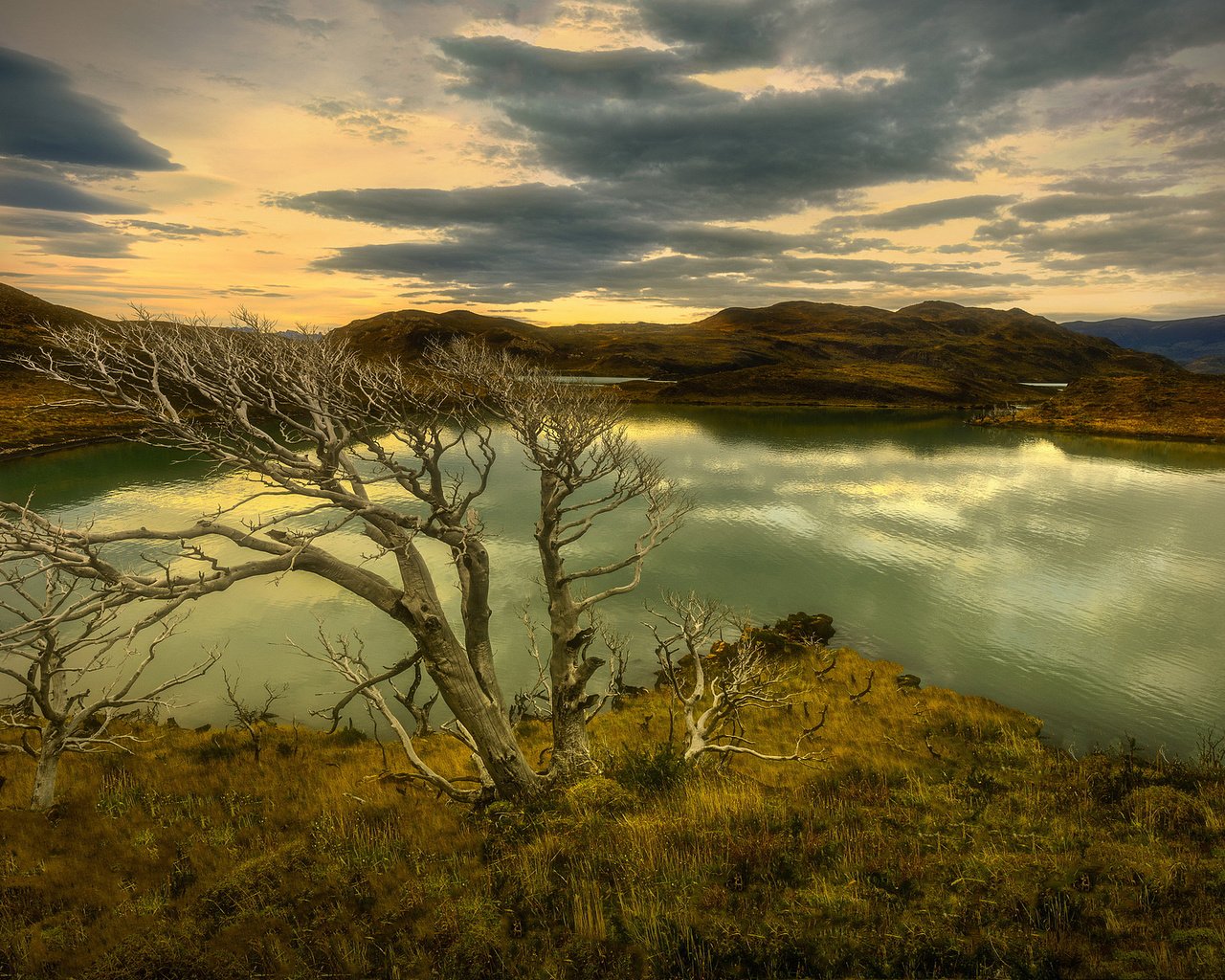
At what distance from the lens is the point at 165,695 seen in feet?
75.3

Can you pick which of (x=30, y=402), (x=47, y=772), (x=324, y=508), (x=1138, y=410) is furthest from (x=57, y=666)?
(x=1138, y=410)

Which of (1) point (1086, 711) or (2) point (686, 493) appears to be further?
(2) point (686, 493)

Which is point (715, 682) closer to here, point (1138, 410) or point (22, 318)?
point (1138, 410)

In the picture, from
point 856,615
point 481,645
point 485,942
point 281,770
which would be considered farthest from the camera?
point 856,615

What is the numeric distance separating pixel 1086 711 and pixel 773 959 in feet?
77.3

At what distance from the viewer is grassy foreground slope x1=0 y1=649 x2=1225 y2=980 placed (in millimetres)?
6000

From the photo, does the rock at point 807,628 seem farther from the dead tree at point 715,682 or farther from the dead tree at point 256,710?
the dead tree at point 256,710

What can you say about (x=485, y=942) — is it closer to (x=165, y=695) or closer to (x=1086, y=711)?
(x=165, y=695)

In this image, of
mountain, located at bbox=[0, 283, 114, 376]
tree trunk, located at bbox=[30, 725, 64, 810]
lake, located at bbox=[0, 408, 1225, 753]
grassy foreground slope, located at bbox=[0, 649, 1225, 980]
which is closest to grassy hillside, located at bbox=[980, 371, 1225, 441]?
lake, located at bbox=[0, 408, 1225, 753]

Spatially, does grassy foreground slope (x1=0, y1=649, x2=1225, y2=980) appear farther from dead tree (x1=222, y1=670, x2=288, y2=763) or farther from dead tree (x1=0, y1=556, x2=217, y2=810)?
dead tree (x1=222, y1=670, x2=288, y2=763)

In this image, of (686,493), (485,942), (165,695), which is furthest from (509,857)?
(686,493)

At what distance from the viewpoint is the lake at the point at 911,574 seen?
23.9 meters

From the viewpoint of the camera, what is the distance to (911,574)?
3553cm

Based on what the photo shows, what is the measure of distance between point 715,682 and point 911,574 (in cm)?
2388
